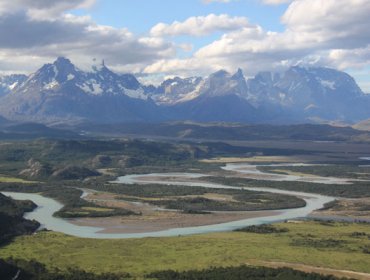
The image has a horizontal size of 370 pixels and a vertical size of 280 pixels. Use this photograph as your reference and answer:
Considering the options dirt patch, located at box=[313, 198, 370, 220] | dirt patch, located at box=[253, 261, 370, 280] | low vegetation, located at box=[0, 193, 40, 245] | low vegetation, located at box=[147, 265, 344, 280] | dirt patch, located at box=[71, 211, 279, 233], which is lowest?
dirt patch, located at box=[313, 198, 370, 220]

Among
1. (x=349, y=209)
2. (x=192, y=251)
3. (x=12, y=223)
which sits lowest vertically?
(x=349, y=209)

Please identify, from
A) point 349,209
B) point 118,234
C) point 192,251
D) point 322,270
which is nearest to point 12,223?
point 118,234

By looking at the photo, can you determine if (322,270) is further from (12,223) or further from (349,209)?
(349,209)

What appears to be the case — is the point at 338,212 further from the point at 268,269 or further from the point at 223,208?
the point at 268,269

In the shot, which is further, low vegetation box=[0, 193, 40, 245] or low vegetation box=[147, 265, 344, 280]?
low vegetation box=[0, 193, 40, 245]

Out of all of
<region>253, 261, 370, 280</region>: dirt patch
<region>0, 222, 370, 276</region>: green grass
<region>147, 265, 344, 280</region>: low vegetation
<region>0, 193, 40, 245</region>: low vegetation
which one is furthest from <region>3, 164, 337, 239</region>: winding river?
<region>147, 265, 344, 280</region>: low vegetation

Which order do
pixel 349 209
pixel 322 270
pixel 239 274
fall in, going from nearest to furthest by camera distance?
1. pixel 239 274
2. pixel 322 270
3. pixel 349 209

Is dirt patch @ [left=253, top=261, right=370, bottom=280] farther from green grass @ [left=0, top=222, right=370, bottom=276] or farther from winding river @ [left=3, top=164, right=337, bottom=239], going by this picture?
winding river @ [left=3, top=164, right=337, bottom=239]

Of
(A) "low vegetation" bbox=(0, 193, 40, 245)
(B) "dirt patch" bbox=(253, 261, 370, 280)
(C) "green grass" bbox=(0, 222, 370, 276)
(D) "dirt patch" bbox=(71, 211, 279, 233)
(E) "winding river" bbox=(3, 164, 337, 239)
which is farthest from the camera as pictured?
(D) "dirt patch" bbox=(71, 211, 279, 233)

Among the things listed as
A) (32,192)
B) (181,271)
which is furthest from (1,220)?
(32,192)
